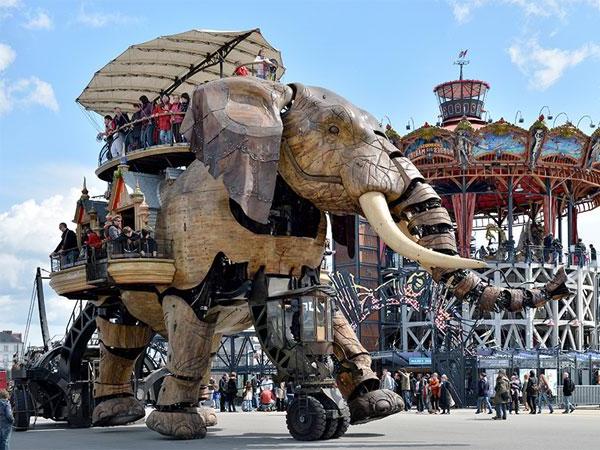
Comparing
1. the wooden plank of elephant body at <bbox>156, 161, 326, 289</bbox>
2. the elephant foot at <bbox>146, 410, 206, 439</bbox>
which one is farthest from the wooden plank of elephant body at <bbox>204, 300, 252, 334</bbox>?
the elephant foot at <bbox>146, 410, 206, 439</bbox>

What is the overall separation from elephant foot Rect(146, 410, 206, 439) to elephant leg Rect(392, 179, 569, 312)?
4.10 meters

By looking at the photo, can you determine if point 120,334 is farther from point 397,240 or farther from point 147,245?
point 397,240

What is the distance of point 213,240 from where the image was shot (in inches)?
577

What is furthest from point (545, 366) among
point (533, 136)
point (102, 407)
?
point (102, 407)

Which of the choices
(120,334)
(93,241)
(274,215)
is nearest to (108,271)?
(93,241)

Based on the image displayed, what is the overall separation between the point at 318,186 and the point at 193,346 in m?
2.96

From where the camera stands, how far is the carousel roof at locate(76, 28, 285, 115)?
22.9 meters

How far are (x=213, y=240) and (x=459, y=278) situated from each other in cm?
365

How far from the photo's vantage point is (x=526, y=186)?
51.5 m

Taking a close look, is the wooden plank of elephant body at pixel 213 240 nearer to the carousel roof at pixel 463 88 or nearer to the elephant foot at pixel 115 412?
the elephant foot at pixel 115 412

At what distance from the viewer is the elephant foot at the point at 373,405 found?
14992mm

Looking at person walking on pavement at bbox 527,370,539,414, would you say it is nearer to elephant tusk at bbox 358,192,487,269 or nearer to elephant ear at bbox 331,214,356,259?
elephant ear at bbox 331,214,356,259

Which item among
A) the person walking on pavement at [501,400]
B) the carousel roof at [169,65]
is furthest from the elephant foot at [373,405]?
the carousel roof at [169,65]

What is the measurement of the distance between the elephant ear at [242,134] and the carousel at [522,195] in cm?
3225
